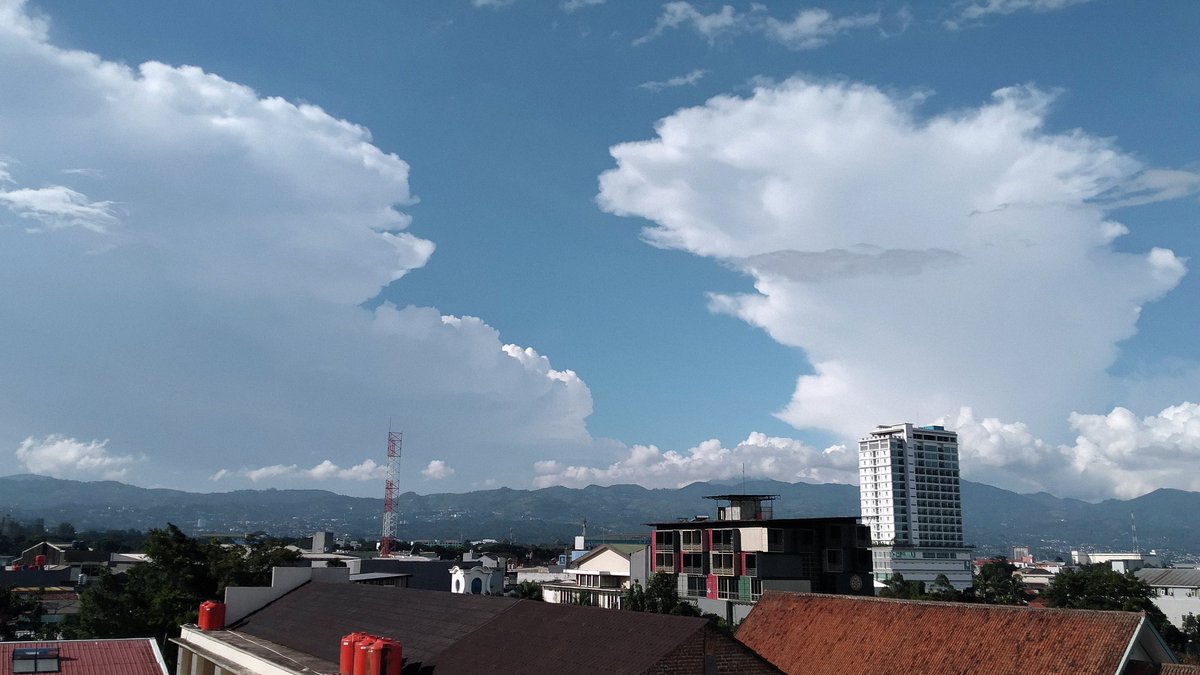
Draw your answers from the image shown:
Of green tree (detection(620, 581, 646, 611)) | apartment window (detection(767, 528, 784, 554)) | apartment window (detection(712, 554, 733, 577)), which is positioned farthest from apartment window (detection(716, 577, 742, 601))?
green tree (detection(620, 581, 646, 611))

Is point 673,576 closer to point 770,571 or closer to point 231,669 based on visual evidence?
point 770,571

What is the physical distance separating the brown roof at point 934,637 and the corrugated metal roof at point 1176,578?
330 feet

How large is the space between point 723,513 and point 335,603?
61462 mm

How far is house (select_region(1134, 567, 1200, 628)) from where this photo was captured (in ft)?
337

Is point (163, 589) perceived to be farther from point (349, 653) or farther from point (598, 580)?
point (598, 580)

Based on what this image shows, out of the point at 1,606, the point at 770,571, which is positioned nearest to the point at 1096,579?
the point at 770,571

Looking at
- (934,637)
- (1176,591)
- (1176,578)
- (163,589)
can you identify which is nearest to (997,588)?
(1176,591)

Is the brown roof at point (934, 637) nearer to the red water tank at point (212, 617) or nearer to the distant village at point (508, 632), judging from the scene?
the distant village at point (508, 632)

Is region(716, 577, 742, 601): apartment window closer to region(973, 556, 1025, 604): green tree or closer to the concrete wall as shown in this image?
the concrete wall

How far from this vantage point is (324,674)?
88.1 feet

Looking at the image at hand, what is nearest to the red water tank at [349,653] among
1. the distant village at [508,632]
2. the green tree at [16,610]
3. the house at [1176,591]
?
the distant village at [508,632]

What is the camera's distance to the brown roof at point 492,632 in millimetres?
22156

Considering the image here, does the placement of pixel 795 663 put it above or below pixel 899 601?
below

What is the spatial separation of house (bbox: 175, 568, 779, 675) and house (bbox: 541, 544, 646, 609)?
56701 millimetres
